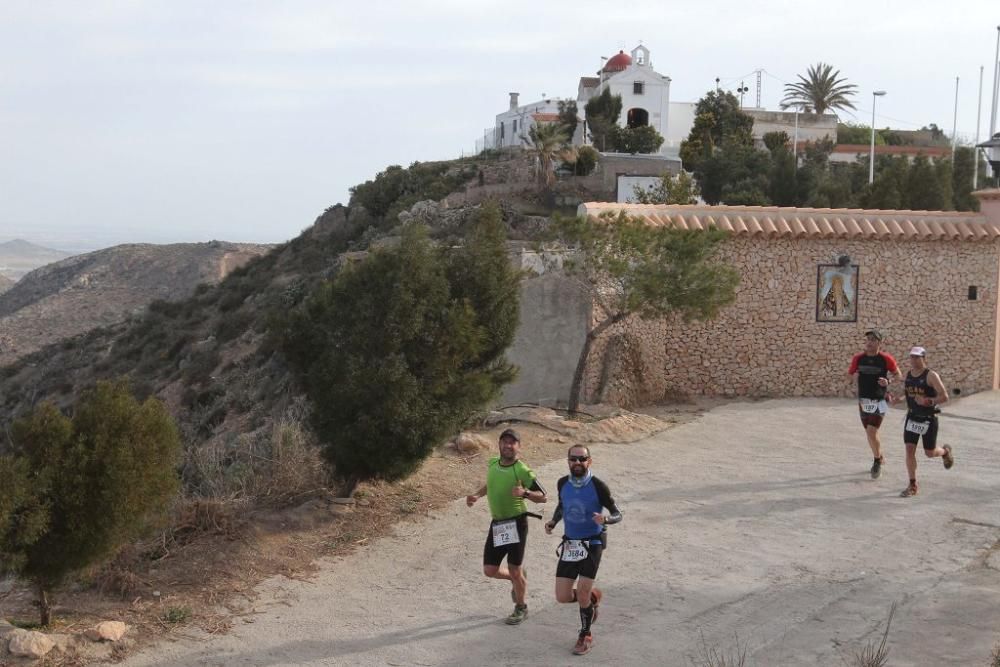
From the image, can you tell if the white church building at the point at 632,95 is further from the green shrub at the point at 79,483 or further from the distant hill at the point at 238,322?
the green shrub at the point at 79,483

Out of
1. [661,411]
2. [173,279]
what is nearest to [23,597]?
[661,411]

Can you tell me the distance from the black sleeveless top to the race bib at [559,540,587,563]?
568cm

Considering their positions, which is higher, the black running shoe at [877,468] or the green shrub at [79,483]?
the green shrub at [79,483]

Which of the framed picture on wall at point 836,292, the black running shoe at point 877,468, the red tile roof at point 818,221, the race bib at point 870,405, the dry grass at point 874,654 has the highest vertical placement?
the red tile roof at point 818,221

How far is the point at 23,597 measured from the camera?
898 centimetres

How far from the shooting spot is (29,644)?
7.46m

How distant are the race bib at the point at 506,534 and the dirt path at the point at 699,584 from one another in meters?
0.68

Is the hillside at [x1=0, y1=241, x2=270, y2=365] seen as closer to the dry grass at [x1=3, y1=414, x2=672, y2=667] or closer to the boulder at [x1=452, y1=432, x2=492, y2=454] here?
the boulder at [x1=452, y1=432, x2=492, y2=454]

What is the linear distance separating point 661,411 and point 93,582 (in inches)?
431

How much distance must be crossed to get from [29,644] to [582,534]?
3.94 m

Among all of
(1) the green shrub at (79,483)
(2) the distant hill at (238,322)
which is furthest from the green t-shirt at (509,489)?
(2) the distant hill at (238,322)

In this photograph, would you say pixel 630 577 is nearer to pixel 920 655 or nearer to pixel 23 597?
pixel 920 655

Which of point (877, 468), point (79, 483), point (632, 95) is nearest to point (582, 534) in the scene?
point (79, 483)

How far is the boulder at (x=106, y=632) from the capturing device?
7.77 meters
